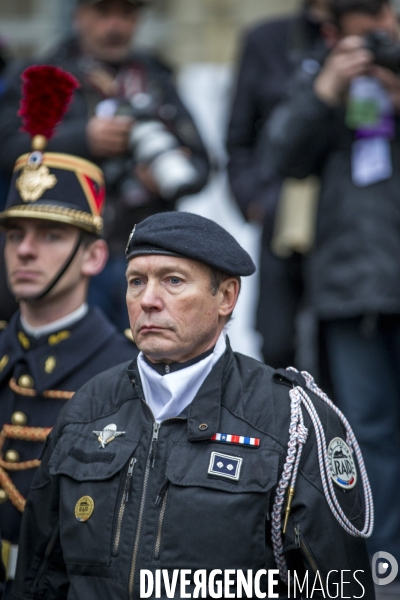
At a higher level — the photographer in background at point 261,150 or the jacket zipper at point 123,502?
the photographer in background at point 261,150

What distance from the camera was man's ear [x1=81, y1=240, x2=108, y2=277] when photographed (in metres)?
4.41

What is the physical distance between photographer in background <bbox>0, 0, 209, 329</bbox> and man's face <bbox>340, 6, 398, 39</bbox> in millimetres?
1006

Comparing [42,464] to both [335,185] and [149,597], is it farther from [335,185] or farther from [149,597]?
[335,185]

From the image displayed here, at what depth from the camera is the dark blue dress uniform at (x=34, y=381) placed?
13.3 feet

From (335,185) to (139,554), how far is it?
7.92 feet

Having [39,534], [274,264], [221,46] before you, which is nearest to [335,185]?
[274,264]

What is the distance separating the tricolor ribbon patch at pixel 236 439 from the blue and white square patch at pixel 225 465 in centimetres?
4

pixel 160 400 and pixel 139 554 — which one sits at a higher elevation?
pixel 160 400

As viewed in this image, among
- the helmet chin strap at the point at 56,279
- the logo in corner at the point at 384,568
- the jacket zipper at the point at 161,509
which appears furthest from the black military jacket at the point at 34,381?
the logo in corner at the point at 384,568

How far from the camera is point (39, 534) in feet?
11.5

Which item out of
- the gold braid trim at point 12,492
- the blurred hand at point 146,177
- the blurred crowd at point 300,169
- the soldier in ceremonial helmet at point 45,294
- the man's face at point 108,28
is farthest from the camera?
the man's face at point 108,28

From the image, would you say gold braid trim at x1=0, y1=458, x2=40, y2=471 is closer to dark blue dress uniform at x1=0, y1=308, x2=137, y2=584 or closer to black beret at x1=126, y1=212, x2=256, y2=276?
dark blue dress uniform at x1=0, y1=308, x2=137, y2=584

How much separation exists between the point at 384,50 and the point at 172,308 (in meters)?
2.18

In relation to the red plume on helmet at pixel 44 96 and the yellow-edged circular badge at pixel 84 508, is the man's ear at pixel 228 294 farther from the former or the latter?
the red plume on helmet at pixel 44 96
